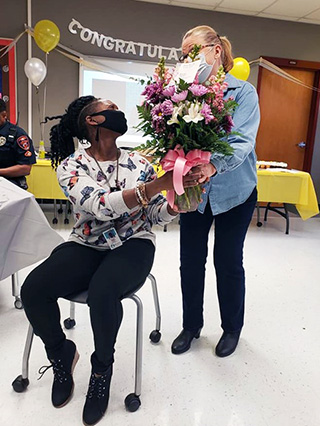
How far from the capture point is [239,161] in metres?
1.26

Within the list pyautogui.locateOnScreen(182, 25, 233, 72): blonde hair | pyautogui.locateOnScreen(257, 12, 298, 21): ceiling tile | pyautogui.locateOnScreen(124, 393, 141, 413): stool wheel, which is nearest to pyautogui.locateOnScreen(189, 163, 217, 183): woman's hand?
pyautogui.locateOnScreen(182, 25, 233, 72): blonde hair

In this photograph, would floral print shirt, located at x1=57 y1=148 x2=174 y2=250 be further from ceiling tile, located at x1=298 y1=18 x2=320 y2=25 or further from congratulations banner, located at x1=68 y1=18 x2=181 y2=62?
ceiling tile, located at x1=298 y1=18 x2=320 y2=25

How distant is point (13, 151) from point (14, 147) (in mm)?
28

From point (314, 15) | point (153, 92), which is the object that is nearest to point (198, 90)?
point (153, 92)

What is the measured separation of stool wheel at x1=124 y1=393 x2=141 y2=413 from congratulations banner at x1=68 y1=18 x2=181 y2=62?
4.50 m

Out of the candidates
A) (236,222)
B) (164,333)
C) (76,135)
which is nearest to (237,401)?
(164,333)

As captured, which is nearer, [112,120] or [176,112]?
[176,112]

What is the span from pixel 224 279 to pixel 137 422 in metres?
0.68

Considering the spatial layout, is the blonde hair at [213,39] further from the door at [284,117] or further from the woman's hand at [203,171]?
the door at [284,117]

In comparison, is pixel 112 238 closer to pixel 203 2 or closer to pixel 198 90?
pixel 198 90

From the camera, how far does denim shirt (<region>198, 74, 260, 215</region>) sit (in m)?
1.29

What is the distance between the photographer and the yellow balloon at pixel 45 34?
411cm

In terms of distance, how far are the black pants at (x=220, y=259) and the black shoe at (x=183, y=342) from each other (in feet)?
0.10

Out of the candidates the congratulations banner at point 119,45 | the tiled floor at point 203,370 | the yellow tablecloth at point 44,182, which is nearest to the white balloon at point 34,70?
the congratulations banner at point 119,45
